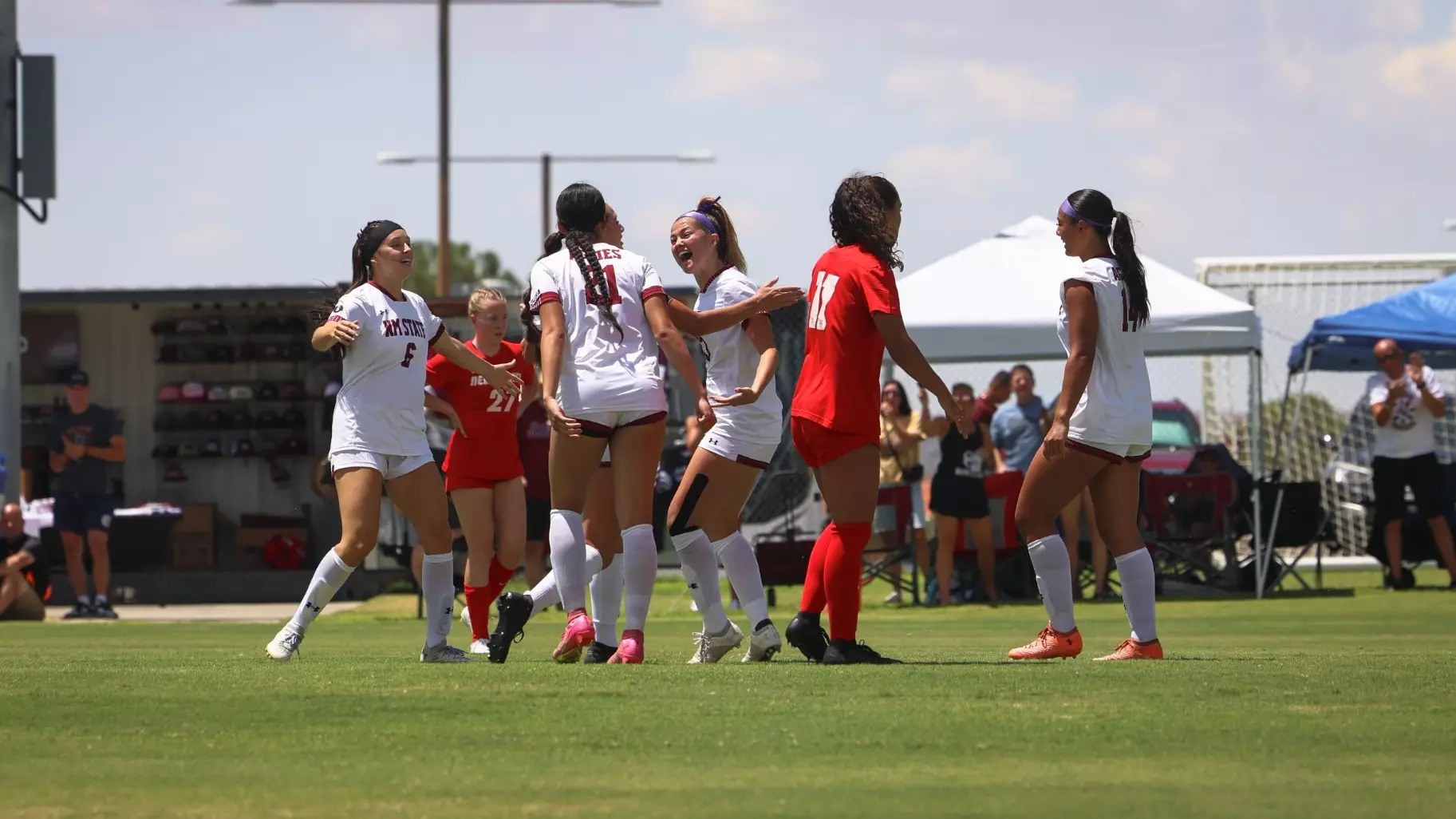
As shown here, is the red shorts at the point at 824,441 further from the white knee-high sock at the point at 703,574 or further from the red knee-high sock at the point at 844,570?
the white knee-high sock at the point at 703,574

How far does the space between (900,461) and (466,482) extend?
28.3ft

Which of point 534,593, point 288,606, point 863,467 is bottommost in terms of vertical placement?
point 288,606

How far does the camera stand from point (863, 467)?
8.45m

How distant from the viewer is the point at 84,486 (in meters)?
18.8

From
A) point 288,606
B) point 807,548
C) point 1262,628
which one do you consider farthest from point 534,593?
point 288,606

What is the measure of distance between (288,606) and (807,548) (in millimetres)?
6551

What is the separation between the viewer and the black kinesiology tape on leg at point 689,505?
882 centimetres

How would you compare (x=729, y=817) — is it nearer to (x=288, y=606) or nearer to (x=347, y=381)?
(x=347, y=381)

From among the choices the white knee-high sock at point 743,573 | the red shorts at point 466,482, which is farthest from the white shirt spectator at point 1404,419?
the white knee-high sock at point 743,573

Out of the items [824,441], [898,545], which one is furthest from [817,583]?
[898,545]

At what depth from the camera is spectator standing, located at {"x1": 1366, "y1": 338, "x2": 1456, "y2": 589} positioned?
1933 centimetres

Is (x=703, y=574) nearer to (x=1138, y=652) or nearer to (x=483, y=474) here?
(x=1138, y=652)

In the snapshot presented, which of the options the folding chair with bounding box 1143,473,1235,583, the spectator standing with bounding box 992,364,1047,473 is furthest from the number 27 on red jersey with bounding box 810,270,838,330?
the folding chair with bounding box 1143,473,1235,583

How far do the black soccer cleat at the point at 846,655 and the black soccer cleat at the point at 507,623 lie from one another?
1262 millimetres
